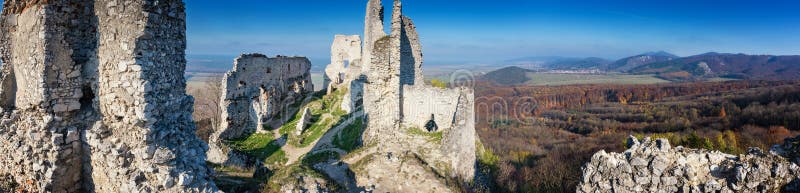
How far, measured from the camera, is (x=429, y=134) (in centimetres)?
1291

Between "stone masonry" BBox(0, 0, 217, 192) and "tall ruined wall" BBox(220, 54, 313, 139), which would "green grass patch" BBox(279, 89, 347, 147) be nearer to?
"tall ruined wall" BBox(220, 54, 313, 139)

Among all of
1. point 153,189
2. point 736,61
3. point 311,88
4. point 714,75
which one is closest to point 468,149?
point 153,189

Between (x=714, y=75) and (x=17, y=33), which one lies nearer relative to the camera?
(x=17, y=33)

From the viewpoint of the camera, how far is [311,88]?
27.3 m

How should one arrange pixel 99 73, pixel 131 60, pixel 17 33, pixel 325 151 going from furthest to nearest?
pixel 325 151 < pixel 17 33 < pixel 99 73 < pixel 131 60

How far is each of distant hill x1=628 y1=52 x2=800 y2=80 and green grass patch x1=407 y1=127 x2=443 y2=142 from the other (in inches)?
3593

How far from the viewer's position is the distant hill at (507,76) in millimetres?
74706

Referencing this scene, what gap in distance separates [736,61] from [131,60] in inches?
4935

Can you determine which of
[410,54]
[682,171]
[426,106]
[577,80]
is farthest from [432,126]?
[577,80]

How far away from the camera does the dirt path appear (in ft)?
49.2

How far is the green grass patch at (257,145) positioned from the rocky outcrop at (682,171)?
486 inches

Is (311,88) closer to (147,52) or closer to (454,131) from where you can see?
(454,131)

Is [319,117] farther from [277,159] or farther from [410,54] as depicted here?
[410,54]

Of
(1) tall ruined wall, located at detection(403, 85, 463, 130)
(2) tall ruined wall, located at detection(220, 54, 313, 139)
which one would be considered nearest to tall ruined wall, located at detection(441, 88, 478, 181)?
(1) tall ruined wall, located at detection(403, 85, 463, 130)
